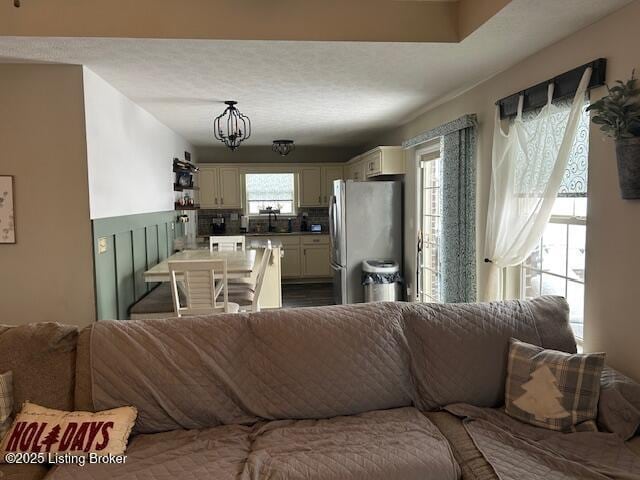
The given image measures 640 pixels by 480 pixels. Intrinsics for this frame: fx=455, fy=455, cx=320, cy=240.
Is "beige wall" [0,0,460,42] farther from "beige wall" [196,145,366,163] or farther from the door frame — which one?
"beige wall" [196,145,366,163]

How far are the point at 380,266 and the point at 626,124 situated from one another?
11.6 ft

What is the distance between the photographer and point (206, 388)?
1992 millimetres

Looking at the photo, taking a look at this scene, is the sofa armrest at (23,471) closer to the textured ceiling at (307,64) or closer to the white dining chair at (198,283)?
the white dining chair at (198,283)

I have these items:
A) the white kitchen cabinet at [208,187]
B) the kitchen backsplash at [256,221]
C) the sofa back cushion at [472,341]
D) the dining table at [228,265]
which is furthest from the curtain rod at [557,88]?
the white kitchen cabinet at [208,187]

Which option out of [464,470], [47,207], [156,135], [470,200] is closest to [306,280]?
[156,135]

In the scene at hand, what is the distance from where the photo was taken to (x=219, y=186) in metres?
7.71

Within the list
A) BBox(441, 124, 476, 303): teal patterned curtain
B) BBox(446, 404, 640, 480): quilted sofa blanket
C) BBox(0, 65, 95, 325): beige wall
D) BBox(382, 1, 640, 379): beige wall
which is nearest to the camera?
BBox(446, 404, 640, 480): quilted sofa blanket

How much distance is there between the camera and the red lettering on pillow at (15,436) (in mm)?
1699

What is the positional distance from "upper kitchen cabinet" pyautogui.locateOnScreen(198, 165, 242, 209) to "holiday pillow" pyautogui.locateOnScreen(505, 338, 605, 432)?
6278 millimetres

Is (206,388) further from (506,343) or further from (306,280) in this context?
(306,280)

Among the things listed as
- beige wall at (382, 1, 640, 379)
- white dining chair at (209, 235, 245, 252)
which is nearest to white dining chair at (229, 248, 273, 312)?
A: white dining chair at (209, 235, 245, 252)

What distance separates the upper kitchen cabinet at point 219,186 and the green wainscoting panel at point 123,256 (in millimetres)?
2714

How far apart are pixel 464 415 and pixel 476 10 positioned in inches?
79.2

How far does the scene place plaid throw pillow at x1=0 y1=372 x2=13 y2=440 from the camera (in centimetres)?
181
